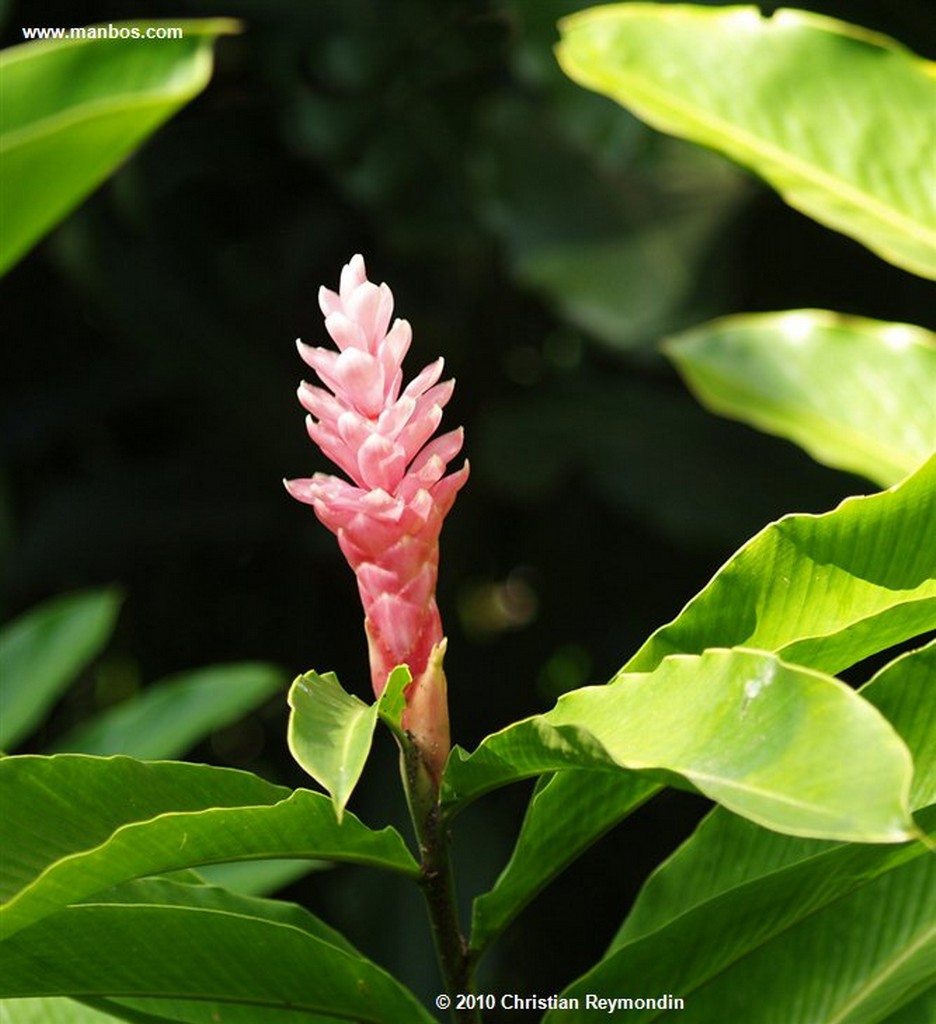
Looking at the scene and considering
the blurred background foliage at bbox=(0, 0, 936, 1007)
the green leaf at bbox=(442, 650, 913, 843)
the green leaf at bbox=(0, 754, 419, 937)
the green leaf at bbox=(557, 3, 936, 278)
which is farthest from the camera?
the blurred background foliage at bbox=(0, 0, 936, 1007)

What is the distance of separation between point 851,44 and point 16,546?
1.82 meters

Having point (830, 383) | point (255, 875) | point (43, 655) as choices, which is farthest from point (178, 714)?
point (830, 383)

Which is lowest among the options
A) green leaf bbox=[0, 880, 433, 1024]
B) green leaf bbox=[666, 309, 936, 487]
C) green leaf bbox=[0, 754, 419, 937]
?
green leaf bbox=[666, 309, 936, 487]

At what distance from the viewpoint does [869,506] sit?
70 cm

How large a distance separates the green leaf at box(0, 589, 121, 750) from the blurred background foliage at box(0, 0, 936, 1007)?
31.5 inches

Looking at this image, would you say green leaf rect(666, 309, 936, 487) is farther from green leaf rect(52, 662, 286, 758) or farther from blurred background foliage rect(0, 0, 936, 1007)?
blurred background foliage rect(0, 0, 936, 1007)

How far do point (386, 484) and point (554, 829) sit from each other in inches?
7.4

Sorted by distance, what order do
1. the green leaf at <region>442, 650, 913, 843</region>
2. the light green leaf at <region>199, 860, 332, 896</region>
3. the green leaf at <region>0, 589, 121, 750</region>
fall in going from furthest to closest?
the green leaf at <region>0, 589, 121, 750</region> < the light green leaf at <region>199, 860, 332, 896</region> < the green leaf at <region>442, 650, 913, 843</region>

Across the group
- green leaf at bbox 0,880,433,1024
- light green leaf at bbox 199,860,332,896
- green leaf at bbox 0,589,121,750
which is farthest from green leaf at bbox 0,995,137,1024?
green leaf at bbox 0,589,121,750

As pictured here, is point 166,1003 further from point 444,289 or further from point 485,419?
point 444,289

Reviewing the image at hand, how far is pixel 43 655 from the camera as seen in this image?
1.56 meters

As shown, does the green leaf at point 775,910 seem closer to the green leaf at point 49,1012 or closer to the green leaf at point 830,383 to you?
the green leaf at point 49,1012

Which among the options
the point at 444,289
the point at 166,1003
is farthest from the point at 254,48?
the point at 166,1003

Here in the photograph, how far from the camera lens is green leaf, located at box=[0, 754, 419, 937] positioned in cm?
64
